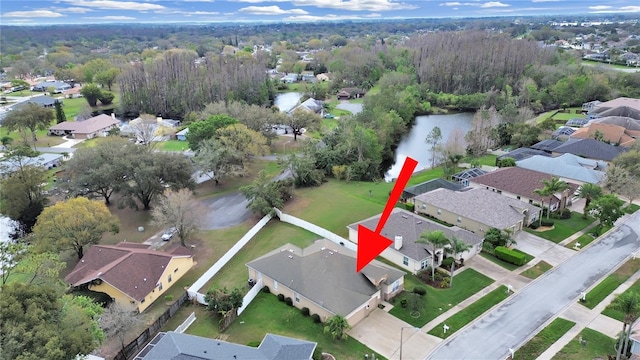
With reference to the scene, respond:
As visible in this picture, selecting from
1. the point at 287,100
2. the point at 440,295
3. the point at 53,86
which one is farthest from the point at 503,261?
the point at 53,86

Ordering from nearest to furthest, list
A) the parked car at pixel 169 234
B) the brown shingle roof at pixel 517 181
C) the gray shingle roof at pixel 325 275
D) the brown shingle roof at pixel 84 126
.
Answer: the gray shingle roof at pixel 325 275
the parked car at pixel 169 234
the brown shingle roof at pixel 517 181
the brown shingle roof at pixel 84 126

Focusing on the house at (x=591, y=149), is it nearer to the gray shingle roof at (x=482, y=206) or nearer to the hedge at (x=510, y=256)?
the gray shingle roof at (x=482, y=206)

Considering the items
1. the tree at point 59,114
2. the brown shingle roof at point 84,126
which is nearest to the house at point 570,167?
the brown shingle roof at point 84,126

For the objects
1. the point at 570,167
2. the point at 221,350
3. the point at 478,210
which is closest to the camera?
the point at 221,350

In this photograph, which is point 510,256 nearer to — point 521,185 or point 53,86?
point 521,185

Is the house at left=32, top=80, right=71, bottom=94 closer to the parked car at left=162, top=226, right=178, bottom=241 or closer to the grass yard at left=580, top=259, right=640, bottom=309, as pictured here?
the parked car at left=162, top=226, right=178, bottom=241

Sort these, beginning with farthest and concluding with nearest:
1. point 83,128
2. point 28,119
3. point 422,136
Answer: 1. point 422,136
2. point 83,128
3. point 28,119

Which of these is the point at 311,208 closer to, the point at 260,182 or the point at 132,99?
the point at 260,182
